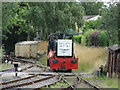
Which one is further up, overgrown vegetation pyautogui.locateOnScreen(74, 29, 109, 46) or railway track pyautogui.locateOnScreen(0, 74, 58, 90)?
overgrown vegetation pyautogui.locateOnScreen(74, 29, 109, 46)

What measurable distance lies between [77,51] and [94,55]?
8.73ft

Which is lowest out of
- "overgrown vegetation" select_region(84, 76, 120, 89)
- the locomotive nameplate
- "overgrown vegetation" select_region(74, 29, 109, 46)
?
"overgrown vegetation" select_region(84, 76, 120, 89)

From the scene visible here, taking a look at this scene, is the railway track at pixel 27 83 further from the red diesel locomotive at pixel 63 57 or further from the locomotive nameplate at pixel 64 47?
the locomotive nameplate at pixel 64 47

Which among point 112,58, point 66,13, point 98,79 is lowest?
point 98,79

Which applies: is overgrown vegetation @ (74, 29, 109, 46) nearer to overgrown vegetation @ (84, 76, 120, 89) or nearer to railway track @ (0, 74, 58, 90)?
overgrown vegetation @ (84, 76, 120, 89)

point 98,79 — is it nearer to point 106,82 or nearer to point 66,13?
point 106,82

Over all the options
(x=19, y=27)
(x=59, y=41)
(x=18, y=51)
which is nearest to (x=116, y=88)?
(x=59, y=41)

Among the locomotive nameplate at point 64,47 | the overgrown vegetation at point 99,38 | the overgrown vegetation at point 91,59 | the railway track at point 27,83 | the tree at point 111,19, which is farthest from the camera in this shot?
the overgrown vegetation at point 99,38

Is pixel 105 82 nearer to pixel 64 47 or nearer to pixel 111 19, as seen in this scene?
pixel 111 19

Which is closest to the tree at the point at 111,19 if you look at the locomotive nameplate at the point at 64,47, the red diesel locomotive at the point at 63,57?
the locomotive nameplate at the point at 64,47

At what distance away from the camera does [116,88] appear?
488 inches

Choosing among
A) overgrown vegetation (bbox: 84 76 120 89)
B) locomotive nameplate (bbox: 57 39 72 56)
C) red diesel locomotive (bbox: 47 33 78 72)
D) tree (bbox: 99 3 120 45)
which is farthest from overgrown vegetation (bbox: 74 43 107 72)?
tree (bbox: 99 3 120 45)

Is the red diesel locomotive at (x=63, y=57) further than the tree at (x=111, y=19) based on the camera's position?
Yes

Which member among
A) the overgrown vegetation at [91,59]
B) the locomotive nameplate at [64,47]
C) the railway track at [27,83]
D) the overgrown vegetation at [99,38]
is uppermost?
the overgrown vegetation at [99,38]
